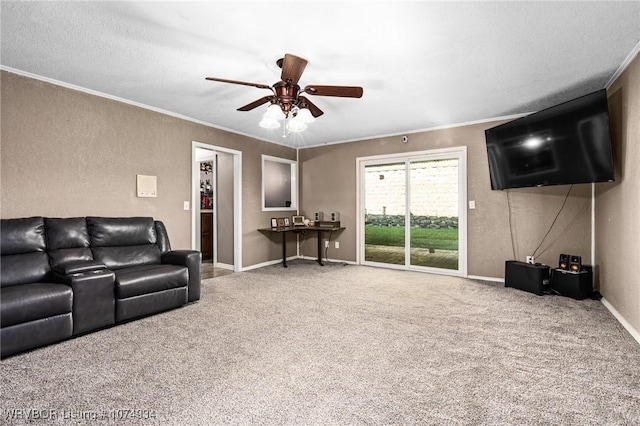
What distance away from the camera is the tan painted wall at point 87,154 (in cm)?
313

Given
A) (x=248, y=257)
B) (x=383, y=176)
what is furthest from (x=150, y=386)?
(x=383, y=176)

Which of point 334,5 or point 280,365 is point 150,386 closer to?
point 280,365

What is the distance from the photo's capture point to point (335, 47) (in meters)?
2.64

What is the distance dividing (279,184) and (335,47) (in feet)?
13.2

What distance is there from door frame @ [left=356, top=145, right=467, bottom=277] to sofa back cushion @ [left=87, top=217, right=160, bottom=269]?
3529mm

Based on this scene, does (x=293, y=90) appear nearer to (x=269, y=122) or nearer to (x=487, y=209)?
(x=269, y=122)

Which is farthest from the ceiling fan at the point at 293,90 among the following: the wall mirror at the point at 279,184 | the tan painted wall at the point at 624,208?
the wall mirror at the point at 279,184

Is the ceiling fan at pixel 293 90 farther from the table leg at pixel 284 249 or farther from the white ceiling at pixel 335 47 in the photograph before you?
the table leg at pixel 284 249

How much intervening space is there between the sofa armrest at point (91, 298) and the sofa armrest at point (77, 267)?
2 centimetres

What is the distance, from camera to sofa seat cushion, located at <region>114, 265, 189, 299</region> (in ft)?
9.77

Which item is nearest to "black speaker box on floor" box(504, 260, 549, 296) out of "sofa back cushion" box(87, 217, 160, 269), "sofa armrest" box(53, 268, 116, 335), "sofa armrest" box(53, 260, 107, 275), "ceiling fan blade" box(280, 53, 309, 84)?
"ceiling fan blade" box(280, 53, 309, 84)

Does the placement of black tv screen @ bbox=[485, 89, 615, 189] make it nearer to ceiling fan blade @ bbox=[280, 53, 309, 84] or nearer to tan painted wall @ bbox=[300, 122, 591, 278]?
tan painted wall @ bbox=[300, 122, 591, 278]

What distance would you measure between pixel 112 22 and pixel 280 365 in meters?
2.74

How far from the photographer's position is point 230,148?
5.36 meters
